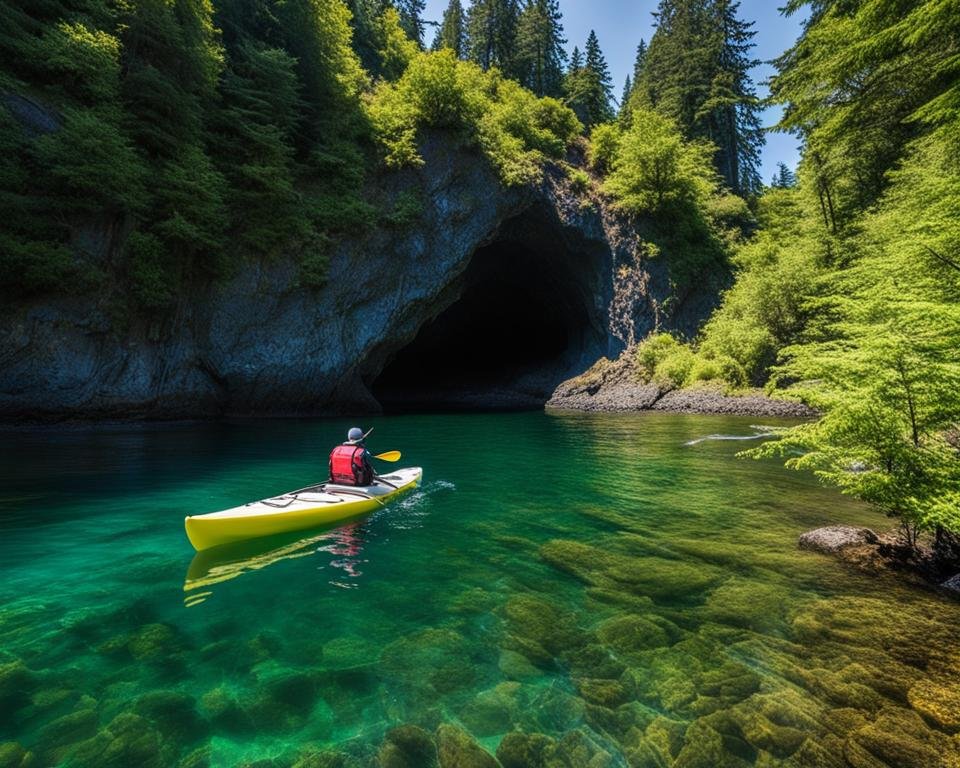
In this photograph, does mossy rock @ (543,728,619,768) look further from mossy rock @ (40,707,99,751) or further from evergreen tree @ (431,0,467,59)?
evergreen tree @ (431,0,467,59)

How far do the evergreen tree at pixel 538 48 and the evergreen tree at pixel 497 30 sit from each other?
2.65 ft

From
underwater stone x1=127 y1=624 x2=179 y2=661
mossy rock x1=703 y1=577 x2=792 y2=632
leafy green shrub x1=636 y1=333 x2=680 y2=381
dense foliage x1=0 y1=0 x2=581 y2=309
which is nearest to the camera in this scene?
underwater stone x1=127 y1=624 x2=179 y2=661

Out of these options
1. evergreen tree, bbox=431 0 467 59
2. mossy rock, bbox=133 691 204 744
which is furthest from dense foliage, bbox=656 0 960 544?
evergreen tree, bbox=431 0 467 59

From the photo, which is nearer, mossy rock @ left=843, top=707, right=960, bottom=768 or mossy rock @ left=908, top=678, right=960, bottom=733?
mossy rock @ left=843, top=707, right=960, bottom=768

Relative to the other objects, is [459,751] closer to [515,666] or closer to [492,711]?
[492,711]

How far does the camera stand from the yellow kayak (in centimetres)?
656

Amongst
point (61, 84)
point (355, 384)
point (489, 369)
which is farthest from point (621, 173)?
point (61, 84)

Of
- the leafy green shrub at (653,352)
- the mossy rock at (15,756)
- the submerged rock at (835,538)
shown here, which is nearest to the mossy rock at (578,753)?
the mossy rock at (15,756)

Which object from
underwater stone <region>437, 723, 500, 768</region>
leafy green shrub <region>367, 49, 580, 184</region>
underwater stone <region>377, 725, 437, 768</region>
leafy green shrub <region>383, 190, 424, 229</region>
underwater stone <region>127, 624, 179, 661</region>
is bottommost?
underwater stone <region>437, 723, 500, 768</region>

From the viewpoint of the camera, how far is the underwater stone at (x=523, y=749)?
126 inches

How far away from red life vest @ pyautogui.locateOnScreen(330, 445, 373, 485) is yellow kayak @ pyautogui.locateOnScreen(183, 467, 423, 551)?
0.57 feet

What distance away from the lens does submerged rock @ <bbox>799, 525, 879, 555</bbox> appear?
6547mm

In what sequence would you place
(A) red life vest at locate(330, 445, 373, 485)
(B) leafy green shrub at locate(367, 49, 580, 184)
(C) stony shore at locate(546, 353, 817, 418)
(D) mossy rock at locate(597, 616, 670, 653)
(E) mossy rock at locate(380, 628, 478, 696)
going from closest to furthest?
(E) mossy rock at locate(380, 628, 478, 696) → (D) mossy rock at locate(597, 616, 670, 653) → (A) red life vest at locate(330, 445, 373, 485) → (C) stony shore at locate(546, 353, 817, 418) → (B) leafy green shrub at locate(367, 49, 580, 184)

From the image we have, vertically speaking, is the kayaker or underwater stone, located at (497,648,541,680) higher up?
the kayaker
